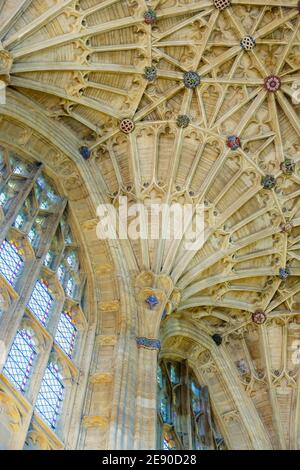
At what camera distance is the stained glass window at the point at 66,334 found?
14.7 metres

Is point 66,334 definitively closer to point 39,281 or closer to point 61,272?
point 39,281

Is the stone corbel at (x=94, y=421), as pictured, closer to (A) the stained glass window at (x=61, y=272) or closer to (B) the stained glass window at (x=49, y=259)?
(A) the stained glass window at (x=61, y=272)

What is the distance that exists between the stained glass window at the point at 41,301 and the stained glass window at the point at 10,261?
1.89ft

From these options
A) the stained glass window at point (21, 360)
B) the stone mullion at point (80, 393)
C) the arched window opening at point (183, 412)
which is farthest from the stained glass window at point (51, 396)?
the arched window opening at point (183, 412)

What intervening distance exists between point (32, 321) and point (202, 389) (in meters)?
6.88

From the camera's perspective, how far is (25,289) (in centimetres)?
1394

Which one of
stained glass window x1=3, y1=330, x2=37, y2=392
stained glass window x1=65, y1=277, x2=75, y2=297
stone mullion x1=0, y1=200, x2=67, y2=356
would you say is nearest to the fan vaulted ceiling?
stained glass window x1=65, y1=277, x2=75, y2=297

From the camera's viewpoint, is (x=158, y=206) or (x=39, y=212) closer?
(x=39, y=212)

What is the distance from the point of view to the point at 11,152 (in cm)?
1659

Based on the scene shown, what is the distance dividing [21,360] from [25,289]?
5.21 ft

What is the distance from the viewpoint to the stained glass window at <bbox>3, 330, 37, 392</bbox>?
1247 cm
